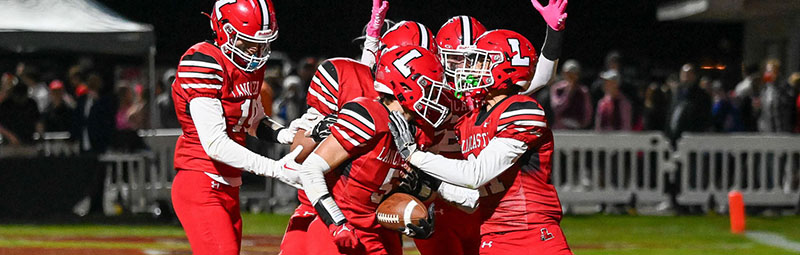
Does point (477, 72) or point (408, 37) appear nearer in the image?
point (477, 72)

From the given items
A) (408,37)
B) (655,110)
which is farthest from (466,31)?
(655,110)

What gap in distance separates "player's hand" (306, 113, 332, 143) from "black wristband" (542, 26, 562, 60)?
1385 mm

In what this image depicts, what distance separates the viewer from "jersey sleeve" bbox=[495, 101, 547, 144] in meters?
5.60

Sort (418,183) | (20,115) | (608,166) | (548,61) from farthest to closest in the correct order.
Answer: (608,166) < (20,115) < (548,61) < (418,183)

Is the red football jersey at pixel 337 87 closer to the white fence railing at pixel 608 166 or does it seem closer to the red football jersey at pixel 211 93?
the red football jersey at pixel 211 93

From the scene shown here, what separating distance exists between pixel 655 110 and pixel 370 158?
1156 centimetres

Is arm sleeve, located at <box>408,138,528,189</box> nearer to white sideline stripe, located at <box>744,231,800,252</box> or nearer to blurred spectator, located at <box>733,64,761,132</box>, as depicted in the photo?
white sideline stripe, located at <box>744,231,800,252</box>

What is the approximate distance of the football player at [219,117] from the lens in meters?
6.27

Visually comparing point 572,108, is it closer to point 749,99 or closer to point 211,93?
point 749,99

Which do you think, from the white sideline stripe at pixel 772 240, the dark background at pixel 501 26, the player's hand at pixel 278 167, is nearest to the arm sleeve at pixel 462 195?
the player's hand at pixel 278 167

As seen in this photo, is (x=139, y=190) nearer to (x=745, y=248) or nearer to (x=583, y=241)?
(x=583, y=241)

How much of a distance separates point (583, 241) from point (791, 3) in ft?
33.8

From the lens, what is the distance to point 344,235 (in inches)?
209

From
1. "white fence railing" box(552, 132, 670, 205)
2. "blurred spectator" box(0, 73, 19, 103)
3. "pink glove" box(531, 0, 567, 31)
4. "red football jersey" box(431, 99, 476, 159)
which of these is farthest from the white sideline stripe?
"blurred spectator" box(0, 73, 19, 103)
